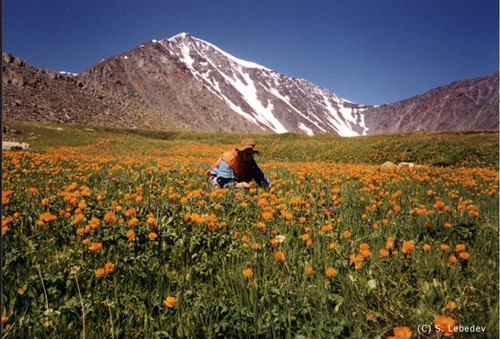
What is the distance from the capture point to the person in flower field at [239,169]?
21.4ft

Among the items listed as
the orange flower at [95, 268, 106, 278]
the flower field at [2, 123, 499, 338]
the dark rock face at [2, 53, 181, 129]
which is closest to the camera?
the flower field at [2, 123, 499, 338]

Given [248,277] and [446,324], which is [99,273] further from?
[446,324]

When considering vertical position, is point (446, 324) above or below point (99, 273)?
above

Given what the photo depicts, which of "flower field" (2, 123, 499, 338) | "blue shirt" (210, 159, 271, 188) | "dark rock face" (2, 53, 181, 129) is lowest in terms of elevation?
"flower field" (2, 123, 499, 338)

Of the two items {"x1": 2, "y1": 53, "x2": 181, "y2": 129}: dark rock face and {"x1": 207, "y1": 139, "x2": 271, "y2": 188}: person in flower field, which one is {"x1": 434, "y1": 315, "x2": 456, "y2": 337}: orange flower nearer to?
{"x1": 207, "y1": 139, "x2": 271, "y2": 188}: person in flower field

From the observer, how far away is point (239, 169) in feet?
22.2

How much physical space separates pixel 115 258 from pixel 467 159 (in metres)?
18.7

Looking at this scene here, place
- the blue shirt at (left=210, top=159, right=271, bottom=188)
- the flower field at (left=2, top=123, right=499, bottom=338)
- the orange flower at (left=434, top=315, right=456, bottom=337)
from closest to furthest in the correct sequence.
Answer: the orange flower at (left=434, top=315, right=456, bottom=337), the flower field at (left=2, top=123, right=499, bottom=338), the blue shirt at (left=210, top=159, right=271, bottom=188)

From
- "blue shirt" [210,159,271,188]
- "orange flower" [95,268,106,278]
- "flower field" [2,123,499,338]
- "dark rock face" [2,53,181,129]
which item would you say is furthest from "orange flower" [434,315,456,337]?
"dark rock face" [2,53,181,129]

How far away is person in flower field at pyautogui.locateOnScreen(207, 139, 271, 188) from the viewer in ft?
21.4

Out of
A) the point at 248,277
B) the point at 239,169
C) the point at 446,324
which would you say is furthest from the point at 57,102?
the point at 446,324

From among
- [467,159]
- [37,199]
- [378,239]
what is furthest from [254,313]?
[467,159]

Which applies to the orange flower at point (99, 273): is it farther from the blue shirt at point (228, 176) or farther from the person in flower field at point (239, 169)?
the person in flower field at point (239, 169)

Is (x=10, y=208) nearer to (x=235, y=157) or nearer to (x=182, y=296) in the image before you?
(x=182, y=296)
